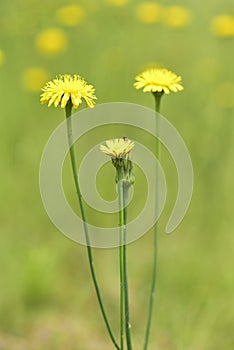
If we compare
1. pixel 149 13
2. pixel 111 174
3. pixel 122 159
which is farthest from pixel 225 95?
pixel 122 159

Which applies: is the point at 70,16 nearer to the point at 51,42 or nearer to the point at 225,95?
the point at 51,42

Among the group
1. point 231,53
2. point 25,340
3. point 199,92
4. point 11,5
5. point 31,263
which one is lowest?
point 25,340

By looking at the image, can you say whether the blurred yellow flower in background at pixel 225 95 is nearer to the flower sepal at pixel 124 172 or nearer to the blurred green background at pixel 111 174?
the blurred green background at pixel 111 174

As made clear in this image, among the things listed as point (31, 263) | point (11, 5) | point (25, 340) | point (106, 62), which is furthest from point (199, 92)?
point (25, 340)

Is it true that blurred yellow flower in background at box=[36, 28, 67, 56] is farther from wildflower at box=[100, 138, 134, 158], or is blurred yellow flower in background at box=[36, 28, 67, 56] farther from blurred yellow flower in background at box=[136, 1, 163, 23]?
wildflower at box=[100, 138, 134, 158]

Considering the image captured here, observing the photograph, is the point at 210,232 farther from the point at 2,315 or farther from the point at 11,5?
the point at 11,5

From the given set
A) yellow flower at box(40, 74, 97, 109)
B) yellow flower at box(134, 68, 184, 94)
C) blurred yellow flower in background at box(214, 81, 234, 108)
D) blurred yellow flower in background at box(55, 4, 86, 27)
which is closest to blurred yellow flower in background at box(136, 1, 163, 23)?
blurred yellow flower in background at box(55, 4, 86, 27)
